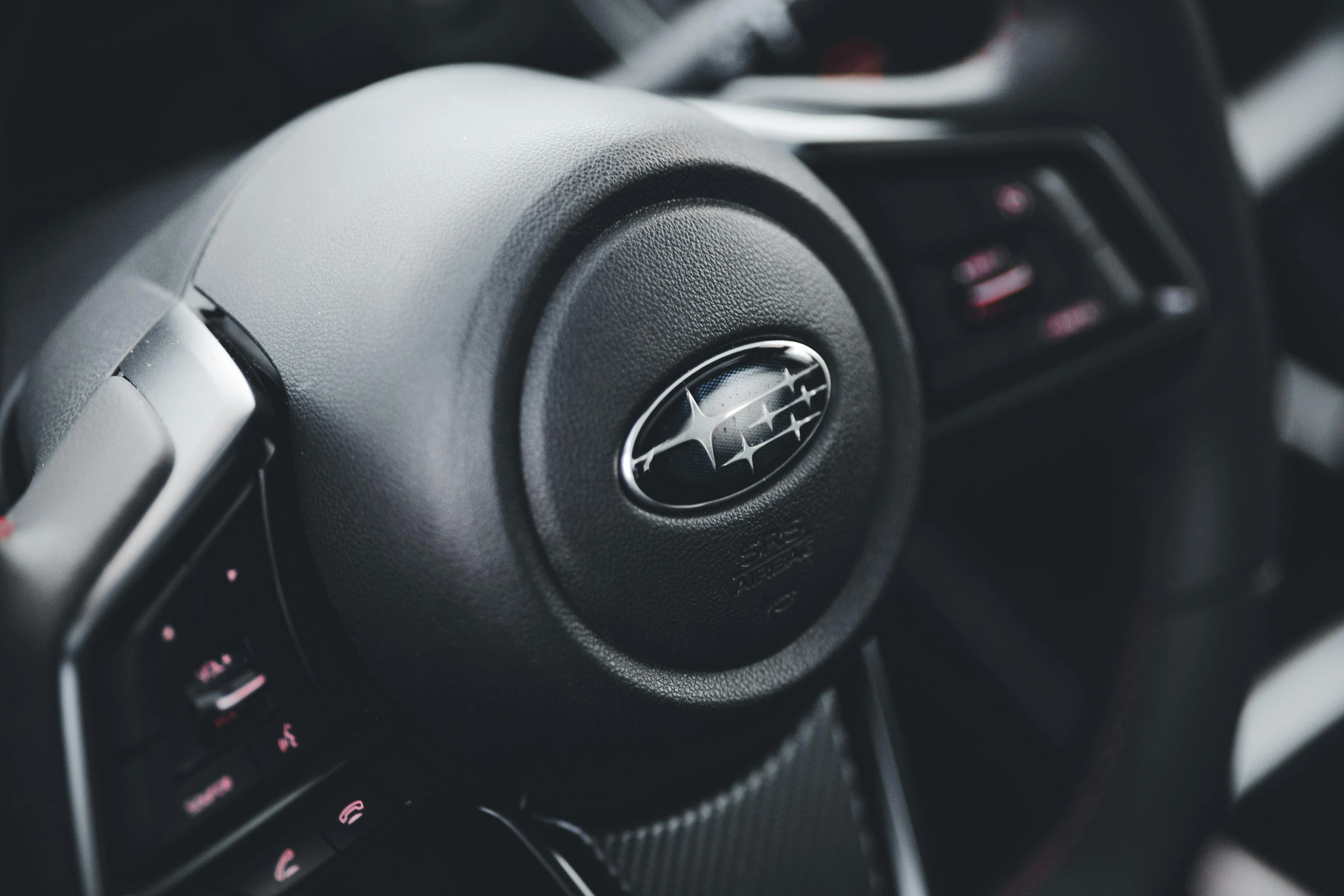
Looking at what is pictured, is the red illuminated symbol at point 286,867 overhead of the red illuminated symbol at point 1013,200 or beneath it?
beneath

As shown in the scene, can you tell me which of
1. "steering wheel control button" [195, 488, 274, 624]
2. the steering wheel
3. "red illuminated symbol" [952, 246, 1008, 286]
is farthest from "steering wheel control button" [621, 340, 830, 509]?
"red illuminated symbol" [952, 246, 1008, 286]

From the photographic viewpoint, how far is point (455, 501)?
58 centimetres

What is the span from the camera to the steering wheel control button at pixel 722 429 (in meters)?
0.61

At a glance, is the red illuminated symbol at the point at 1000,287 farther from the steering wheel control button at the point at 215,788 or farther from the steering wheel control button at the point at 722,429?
the steering wheel control button at the point at 215,788

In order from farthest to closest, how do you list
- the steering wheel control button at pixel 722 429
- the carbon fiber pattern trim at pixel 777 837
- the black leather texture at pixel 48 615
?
the carbon fiber pattern trim at pixel 777 837 < the steering wheel control button at pixel 722 429 < the black leather texture at pixel 48 615

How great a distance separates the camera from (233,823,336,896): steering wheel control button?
1.89ft

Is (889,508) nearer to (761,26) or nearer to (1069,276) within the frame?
(1069,276)

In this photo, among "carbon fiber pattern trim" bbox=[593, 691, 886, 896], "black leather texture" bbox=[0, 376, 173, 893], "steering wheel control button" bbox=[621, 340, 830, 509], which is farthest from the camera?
"carbon fiber pattern trim" bbox=[593, 691, 886, 896]

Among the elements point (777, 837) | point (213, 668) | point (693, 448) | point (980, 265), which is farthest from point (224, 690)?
point (980, 265)

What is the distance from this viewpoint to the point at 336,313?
0.60 meters

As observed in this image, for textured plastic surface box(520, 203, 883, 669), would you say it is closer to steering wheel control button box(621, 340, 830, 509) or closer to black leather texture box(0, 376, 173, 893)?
steering wheel control button box(621, 340, 830, 509)

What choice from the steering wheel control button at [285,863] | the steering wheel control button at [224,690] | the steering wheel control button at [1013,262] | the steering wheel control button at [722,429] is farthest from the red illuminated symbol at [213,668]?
the steering wheel control button at [1013,262]

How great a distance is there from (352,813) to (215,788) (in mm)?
81

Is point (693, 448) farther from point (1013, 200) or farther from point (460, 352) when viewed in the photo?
point (1013, 200)
